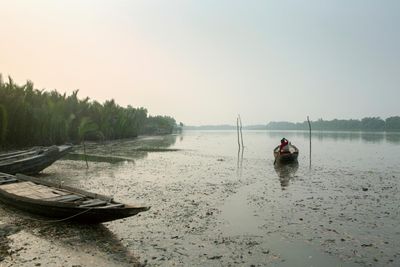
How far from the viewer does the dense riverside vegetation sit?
2825cm

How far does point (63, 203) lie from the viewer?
8.51 meters

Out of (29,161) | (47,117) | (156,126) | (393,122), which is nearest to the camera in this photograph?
(29,161)

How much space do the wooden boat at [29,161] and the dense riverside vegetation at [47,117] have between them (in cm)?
767

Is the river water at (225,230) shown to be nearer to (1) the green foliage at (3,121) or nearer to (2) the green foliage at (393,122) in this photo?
(1) the green foliage at (3,121)

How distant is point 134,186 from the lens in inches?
629

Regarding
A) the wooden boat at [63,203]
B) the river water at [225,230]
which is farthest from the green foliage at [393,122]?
the wooden boat at [63,203]

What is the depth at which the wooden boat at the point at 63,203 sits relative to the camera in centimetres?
803

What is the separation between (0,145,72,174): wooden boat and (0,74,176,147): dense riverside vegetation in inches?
302

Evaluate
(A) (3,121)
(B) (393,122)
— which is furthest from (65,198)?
(B) (393,122)

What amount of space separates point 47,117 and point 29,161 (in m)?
19.0

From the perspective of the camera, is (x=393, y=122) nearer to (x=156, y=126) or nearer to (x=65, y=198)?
(x=156, y=126)

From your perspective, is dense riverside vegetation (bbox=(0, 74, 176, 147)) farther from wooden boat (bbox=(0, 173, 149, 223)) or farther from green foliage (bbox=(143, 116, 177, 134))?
green foliage (bbox=(143, 116, 177, 134))

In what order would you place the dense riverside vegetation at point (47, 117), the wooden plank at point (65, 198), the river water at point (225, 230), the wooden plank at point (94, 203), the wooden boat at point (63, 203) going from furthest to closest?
the dense riverside vegetation at point (47, 117), the wooden plank at point (65, 198), the wooden plank at point (94, 203), the wooden boat at point (63, 203), the river water at point (225, 230)

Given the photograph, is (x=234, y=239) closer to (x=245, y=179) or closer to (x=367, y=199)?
(x=367, y=199)
